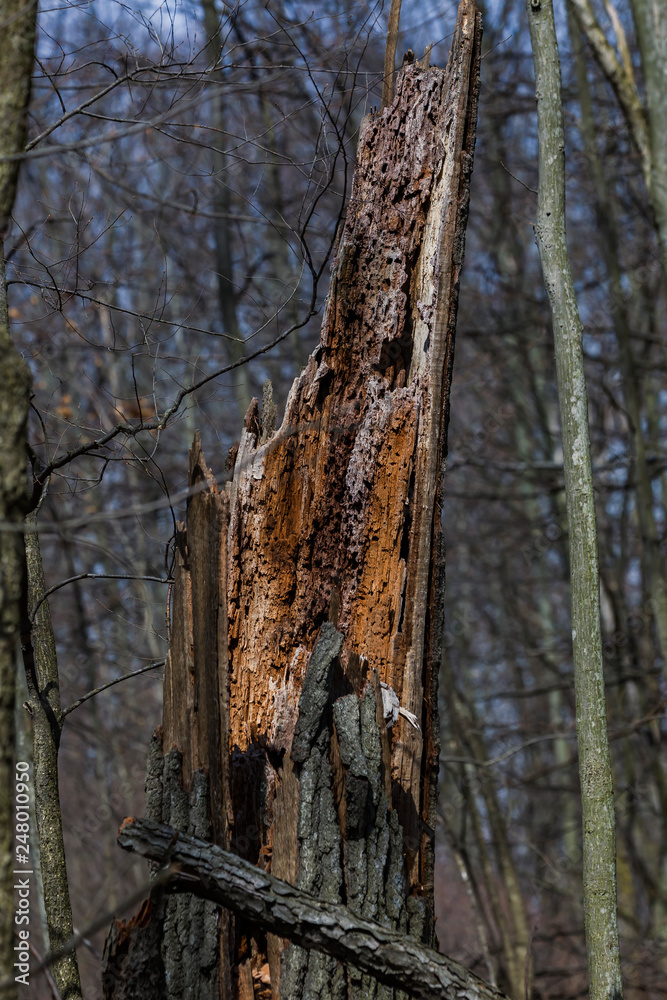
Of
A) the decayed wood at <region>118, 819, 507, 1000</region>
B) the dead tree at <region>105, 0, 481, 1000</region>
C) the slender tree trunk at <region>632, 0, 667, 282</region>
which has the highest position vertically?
the slender tree trunk at <region>632, 0, 667, 282</region>

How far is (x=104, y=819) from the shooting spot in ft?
28.8

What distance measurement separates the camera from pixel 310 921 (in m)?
1.99

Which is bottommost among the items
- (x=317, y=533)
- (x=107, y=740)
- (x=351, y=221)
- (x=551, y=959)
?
(x=551, y=959)

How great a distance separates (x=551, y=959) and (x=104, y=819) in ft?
18.7

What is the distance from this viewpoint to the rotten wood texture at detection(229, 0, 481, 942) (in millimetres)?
2473

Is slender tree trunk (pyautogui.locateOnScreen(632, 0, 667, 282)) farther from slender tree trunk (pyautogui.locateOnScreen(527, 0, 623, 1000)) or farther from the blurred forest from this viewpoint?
slender tree trunk (pyautogui.locateOnScreen(527, 0, 623, 1000))

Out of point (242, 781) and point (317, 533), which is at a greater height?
point (317, 533)

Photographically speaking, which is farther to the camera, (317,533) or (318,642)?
(317,533)

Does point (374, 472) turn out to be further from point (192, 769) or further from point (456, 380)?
→ point (456, 380)

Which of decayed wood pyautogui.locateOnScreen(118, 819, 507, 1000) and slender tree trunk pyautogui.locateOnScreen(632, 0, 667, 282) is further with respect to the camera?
slender tree trunk pyautogui.locateOnScreen(632, 0, 667, 282)

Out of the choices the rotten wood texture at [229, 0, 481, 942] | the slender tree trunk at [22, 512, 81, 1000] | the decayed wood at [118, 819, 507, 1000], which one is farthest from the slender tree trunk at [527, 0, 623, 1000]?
the slender tree trunk at [22, 512, 81, 1000]

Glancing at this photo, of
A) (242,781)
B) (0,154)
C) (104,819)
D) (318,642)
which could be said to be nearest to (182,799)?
(242,781)

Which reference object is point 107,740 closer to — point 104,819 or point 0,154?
point 104,819

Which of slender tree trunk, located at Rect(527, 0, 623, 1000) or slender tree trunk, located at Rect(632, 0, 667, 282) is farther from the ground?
slender tree trunk, located at Rect(632, 0, 667, 282)
